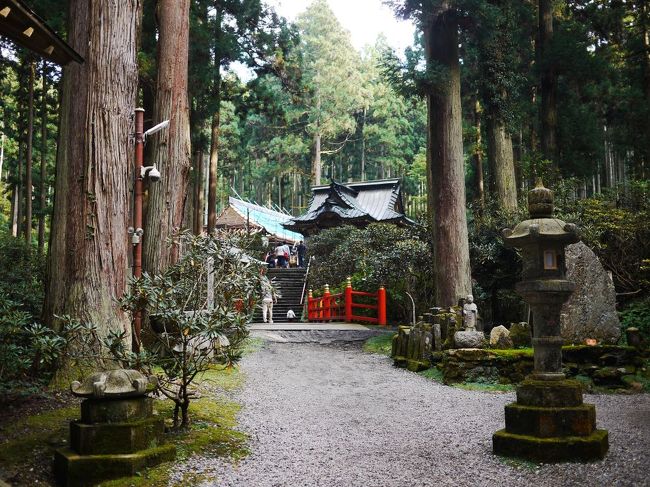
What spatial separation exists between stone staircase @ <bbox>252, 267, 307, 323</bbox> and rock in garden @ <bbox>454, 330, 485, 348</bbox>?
965 cm

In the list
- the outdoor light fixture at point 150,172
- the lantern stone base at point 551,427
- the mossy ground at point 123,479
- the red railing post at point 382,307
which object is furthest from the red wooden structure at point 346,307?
the lantern stone base at point 551,427

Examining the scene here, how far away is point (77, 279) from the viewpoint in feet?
18.9

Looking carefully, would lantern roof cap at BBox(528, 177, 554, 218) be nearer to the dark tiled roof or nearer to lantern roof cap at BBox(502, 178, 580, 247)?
lantern roof cap at BBox(502, 178, 580, 247)

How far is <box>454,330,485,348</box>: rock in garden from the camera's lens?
29.0ft

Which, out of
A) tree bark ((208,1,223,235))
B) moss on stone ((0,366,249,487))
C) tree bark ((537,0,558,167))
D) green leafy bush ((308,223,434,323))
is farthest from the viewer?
tree bark ((537,0,558,167))

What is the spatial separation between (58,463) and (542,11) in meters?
17.2

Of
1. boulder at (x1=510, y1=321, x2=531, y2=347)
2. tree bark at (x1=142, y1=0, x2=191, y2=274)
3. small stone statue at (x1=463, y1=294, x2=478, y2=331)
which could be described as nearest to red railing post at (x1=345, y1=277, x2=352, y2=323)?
small stone statue at (x1=463, y1=294, x2=478, y2=331)

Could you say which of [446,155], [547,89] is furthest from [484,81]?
[547,89]

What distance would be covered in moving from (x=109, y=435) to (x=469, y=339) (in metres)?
6.03

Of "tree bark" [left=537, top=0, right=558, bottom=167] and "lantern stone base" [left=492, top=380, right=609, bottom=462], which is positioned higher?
"tree bark" [left=537, top=0, right=558, bottom=167]

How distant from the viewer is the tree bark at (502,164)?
14.8m

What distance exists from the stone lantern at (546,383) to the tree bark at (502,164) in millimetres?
9775

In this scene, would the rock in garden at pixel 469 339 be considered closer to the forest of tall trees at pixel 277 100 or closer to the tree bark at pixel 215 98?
the forest of tall trees at pixel 277 100

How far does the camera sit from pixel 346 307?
16188mm
